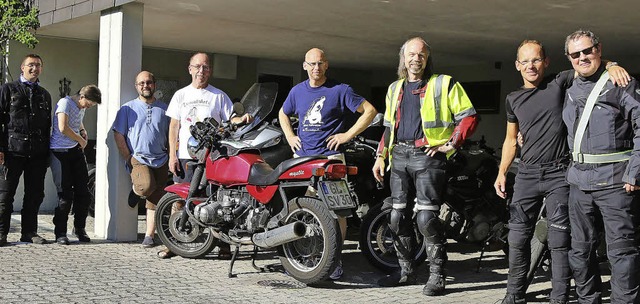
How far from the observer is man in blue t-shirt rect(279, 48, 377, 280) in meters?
6.36

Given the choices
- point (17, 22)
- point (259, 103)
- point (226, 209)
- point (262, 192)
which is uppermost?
point (17, 22)

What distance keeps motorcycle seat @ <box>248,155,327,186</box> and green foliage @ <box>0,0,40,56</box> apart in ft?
15.1

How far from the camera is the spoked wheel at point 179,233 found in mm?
7160

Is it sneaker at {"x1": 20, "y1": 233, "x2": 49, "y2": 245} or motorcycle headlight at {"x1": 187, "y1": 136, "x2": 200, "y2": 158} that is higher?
motorcycle headlight at {"x1": 187, "y1": 136, "x2": 200, "y2": 158}

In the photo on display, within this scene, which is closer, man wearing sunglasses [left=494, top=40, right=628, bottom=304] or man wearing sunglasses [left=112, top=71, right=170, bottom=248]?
man wearing sunglasses [left=494, top=40, right=628, bottom=304]

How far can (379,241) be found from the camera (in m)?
6.64

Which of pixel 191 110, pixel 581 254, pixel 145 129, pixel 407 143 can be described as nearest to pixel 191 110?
pixel 191 110

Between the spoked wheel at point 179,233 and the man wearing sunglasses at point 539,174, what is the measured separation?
2.97 meters

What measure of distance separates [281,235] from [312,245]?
0.29 meters

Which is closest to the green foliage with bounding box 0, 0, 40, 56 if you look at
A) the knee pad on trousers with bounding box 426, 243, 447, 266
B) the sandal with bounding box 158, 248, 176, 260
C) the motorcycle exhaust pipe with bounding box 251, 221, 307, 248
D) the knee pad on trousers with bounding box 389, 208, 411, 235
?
the sandal with bounding box 158, 248, 176, 260

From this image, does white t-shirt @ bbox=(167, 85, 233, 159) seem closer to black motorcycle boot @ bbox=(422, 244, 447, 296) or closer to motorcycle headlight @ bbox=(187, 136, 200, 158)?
motorcycle headlight @ bbox=(187, 136, 200, 158)

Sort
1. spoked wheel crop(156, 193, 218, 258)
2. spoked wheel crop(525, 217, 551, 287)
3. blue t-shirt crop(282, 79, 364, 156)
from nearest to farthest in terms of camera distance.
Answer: spoked wheel crop(525, 217, 551, 287) → blue t-shirt crop(282, 79, 364, 156) → spoked wheel crop(156, 193, 218, 258)

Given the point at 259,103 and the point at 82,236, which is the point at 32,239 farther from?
the point at 259,103

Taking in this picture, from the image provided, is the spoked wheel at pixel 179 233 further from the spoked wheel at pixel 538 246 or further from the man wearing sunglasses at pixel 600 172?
the man wearing sunglasses at pixel 600 172
